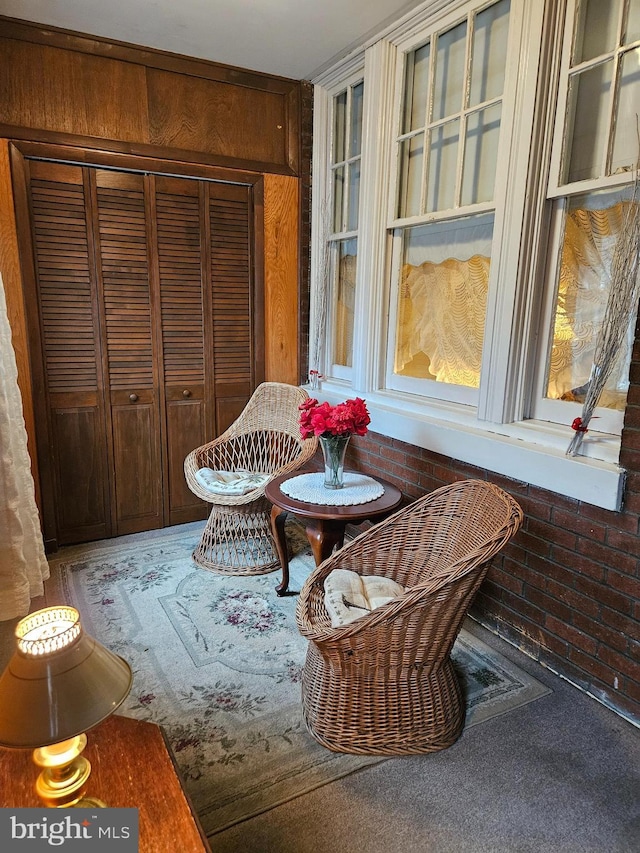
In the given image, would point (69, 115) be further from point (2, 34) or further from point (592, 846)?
point (592, 846)

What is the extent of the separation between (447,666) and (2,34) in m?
3.38

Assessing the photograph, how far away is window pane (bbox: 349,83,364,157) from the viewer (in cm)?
298

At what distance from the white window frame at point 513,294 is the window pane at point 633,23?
0.24 m

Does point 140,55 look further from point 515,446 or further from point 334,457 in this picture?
point 515,446

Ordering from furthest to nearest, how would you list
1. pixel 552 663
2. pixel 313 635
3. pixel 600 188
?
1. pixel 552 663
2. pixel 600 188
3. pixel 313 635

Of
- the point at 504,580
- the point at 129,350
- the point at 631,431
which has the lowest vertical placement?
the point at 504,580

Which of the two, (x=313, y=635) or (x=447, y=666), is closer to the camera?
(x=313, y=635)

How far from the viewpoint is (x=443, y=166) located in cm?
245

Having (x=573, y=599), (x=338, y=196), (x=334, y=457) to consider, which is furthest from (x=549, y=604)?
(x=338, y=196)

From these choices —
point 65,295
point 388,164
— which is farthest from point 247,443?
point 388,164

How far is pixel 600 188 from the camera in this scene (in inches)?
72.0

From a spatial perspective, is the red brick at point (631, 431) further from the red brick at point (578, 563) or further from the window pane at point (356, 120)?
the window pane at point (356, 120)

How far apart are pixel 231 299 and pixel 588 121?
204cm

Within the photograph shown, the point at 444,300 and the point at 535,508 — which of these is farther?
the point at 444,300
